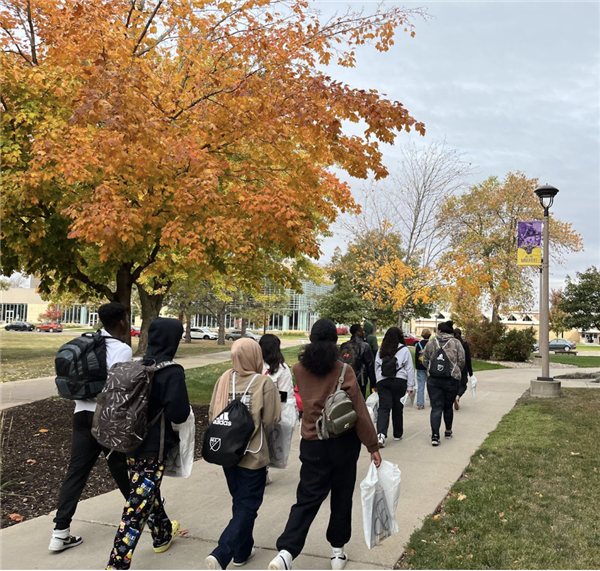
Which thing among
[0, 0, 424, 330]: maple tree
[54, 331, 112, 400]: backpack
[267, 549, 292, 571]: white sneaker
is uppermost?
[0, 0, 424, 330]: maple tree

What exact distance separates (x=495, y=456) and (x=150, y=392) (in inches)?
204

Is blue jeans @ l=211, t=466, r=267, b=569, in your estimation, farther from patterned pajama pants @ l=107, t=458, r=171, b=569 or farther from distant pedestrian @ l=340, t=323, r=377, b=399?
distant pedestrian @ l=340, t=323, r=377, b=399

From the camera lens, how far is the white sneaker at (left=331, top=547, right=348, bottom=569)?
153 inches

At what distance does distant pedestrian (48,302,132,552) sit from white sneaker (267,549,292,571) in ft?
4.18

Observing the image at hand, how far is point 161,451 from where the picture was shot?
12.5 ft

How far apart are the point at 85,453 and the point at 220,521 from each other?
53.5 inches

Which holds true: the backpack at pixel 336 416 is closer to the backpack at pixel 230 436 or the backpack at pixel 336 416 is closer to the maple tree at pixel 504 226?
the backpack at pixel 230 436

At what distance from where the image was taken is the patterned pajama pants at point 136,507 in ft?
12.0

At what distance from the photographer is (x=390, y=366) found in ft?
25.8

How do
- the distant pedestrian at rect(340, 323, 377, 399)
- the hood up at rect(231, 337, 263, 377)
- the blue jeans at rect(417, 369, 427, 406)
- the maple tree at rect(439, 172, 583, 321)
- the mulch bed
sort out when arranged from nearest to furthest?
the hood up at rect(231, 337, 263, 377) → the mulch bed → the distant pedestrian at rect(340, 323, 377, 399) → the blue jeans at rect(417, 369, 427, 406) → the maple tree at rect(439, 172, 583, 321)

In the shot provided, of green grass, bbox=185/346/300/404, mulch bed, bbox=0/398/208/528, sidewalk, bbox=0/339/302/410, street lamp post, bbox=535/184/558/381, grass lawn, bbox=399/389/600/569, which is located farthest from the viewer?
street lamp post, bbox=535/184/558/381

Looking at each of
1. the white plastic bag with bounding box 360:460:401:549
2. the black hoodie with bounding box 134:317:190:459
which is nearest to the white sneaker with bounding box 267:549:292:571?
the white plastic bag with bounding box 360:460:401:549

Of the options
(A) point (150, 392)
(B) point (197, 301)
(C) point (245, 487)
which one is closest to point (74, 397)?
(A) point (150, 392)

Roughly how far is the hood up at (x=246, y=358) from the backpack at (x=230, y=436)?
236 millimetres
